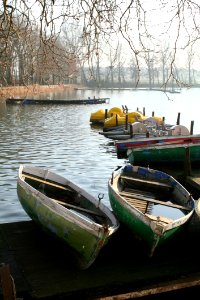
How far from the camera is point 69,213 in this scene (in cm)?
810

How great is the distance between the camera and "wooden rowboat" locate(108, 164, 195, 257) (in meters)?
7.99

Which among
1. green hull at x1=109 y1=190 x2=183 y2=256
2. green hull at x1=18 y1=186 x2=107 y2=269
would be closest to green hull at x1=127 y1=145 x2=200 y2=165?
green hull at x1=109 y1=190 x2=183 y2=256

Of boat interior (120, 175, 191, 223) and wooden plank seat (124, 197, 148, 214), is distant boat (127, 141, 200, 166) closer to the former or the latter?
boat interior (120, 175, 191, 223)

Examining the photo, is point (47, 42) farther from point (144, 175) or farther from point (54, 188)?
point (144, 175)

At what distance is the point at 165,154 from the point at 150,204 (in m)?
7.44

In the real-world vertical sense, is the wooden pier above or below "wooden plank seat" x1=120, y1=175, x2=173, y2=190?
below

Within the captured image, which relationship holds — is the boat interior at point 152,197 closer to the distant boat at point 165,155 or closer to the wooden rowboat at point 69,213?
the wooden rowboat at point 69,213

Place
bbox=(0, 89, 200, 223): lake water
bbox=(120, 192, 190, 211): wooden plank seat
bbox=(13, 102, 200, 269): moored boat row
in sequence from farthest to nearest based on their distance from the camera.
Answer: bbox=(0, 89, 200, 223): lake water
bbox=(120, 192, 190, 211): wooden plank seat
bbox=(13, 102, 200, 269): moored boat row

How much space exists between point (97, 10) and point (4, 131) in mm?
23867

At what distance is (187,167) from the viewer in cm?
1495

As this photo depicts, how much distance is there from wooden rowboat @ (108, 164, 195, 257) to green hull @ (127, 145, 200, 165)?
5.51m

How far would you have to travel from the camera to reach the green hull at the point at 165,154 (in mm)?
17500

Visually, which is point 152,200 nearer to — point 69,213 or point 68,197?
point 68,197

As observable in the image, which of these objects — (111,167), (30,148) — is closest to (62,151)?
(30,148)
